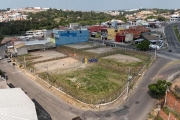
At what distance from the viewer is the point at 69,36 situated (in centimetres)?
6241

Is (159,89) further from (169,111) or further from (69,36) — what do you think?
(69,36)

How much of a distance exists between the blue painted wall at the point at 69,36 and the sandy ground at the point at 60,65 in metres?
16.5

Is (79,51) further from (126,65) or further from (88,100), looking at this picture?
(88,100)

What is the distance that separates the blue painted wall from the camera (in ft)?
196

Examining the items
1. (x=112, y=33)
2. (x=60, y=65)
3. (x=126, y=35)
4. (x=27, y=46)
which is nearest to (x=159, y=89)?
(x=60, y=65)

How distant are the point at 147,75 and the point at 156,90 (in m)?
9.17

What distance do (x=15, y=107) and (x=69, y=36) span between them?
1802 inches

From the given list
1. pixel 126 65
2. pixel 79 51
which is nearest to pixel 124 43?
pixel 79 51

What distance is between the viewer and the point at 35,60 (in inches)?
1788

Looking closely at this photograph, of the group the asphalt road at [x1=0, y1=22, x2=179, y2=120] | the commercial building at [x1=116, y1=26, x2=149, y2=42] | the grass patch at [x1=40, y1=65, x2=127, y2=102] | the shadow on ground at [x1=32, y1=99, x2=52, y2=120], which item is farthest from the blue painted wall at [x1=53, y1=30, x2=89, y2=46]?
the shadow on ground at [x1=32, y1=99, x2=52, y2=120]

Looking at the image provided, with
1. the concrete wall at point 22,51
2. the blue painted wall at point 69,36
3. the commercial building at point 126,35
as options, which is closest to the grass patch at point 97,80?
the concrete wall at point 22,51

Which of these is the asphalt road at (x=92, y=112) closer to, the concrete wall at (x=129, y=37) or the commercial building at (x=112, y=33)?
the concrete wall at (x=129, y=37)

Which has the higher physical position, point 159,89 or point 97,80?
point 159,89

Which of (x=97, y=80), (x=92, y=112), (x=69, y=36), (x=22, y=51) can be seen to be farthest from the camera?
(x=69, y=36)
